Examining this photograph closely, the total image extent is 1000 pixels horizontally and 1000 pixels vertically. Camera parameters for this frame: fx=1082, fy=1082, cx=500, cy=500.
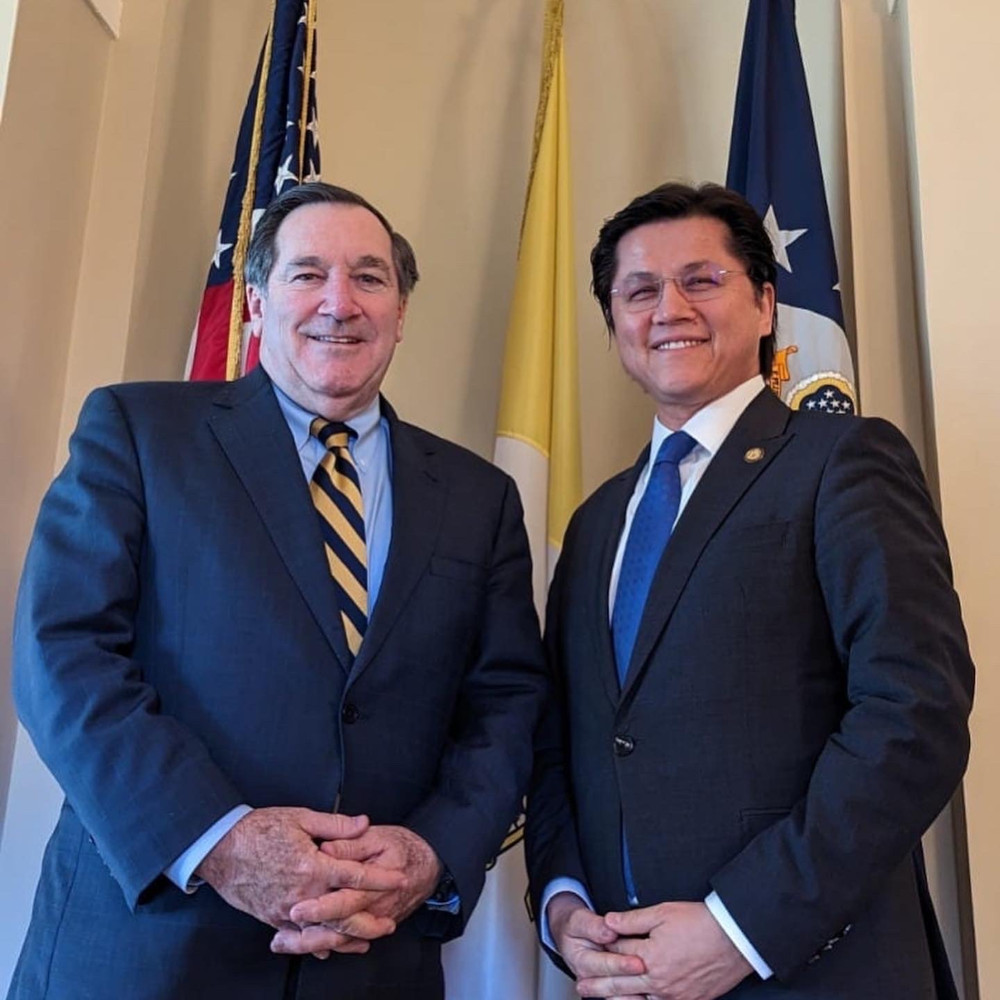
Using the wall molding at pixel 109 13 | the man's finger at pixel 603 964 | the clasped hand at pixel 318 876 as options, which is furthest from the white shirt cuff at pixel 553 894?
the wall molding at pixel 109 13

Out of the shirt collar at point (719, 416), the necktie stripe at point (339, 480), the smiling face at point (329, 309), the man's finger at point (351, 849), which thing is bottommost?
the man's finger at point (351, 849)

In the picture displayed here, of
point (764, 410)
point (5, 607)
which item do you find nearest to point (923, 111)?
point (764, 410)

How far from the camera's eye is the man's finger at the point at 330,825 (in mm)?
1331

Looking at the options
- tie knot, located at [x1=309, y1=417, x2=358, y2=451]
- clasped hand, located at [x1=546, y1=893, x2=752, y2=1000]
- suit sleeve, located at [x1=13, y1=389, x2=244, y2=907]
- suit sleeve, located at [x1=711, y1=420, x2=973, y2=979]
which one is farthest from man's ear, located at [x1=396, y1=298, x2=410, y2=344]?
clasped hand, located at [x1=546, y1=893, x2=752, y2=1000]

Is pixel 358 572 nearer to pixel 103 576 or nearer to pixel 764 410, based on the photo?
pixel 103 576

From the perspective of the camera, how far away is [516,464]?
2.46m

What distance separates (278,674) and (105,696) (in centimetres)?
22

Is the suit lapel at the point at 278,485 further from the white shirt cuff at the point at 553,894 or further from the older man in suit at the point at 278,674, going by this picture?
the white shirt cuff at the point at 553,894

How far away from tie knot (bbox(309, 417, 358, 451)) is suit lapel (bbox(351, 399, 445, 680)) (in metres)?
0.09

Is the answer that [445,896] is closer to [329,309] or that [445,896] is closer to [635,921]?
[635,921]

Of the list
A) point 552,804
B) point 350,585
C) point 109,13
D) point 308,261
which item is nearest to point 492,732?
point 552,804

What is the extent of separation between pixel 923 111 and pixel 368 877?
1.99 meters

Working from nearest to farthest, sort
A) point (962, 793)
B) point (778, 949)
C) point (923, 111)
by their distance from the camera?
1. point (778, 949)
2. point (962, 793)
3. point (923, 111)

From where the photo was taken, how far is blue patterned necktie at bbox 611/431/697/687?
160 cm
